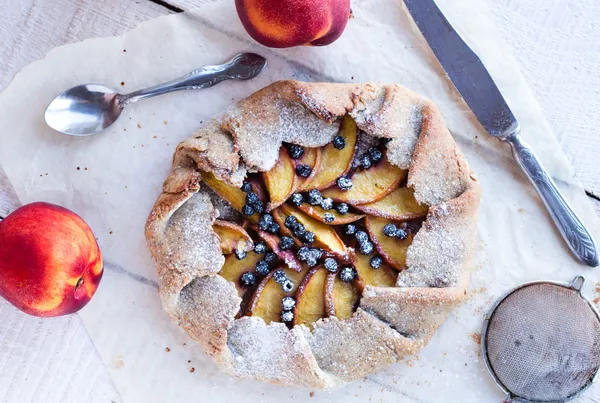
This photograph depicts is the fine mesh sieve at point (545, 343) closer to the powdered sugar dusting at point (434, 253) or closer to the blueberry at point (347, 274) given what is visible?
the powdered sugar dusting at point (434, 253)

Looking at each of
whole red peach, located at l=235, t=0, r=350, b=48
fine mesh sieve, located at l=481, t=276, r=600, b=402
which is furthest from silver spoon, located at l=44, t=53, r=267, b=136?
fine mesh sieve, located at l=481, t=276, r=600, b=402

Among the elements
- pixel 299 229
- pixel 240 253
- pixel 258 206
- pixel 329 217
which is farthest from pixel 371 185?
pixel 240 253

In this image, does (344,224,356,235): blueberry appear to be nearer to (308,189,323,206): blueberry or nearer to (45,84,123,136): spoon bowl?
(308,189,323,206): blueberry

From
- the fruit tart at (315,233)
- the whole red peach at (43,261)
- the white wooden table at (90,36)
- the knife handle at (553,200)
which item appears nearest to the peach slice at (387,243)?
the fruit tart at (315,233)

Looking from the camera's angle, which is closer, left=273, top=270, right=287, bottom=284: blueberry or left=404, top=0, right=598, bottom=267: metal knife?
left=273, top=270, right=287, bottom=284: blueberry

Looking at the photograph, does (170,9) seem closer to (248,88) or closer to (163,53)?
(163,53)

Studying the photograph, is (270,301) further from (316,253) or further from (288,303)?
(316,253)
